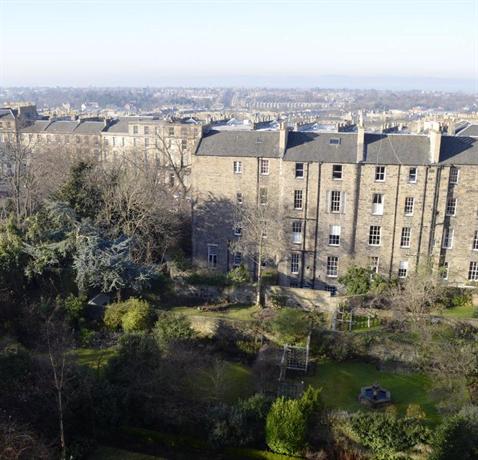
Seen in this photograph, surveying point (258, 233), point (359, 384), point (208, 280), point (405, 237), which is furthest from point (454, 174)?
point (208, 280)

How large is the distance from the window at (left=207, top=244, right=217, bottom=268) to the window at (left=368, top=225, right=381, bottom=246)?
12.6 meters

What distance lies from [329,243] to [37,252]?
2119cm

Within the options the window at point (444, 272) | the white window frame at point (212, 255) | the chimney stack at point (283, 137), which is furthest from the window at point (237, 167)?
the window at point (444, 272)

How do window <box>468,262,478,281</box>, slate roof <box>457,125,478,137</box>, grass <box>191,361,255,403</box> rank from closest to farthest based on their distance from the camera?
grass <box>191,361,255,403</box> → window <box>468,262,478,281</box> → slate roof <box>457,125,478,137</box>

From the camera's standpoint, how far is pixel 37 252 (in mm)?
32688

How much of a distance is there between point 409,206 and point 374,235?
334cm

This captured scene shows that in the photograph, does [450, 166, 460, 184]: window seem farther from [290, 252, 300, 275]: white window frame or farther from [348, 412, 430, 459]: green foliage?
[348, 412, 430, 459]: green foliage

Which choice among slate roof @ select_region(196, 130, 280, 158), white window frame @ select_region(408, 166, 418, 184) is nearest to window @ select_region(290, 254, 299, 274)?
slate roof @ select_region(196, 130, 280, 158)

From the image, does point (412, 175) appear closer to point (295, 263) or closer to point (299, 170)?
point (299, 170)

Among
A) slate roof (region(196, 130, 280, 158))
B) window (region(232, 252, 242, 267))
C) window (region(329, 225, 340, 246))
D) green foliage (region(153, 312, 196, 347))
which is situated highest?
slate roof (region(196, 130, 280, 158))

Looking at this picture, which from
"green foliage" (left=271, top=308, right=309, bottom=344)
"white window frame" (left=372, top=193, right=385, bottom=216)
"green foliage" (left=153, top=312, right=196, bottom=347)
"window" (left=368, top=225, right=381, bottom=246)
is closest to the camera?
Result: "green foliage" (left=153, top=312, right=196, bottom=347)

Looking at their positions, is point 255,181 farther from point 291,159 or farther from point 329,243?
point 329,243

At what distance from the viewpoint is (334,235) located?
135ft

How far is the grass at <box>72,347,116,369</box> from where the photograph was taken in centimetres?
2753
